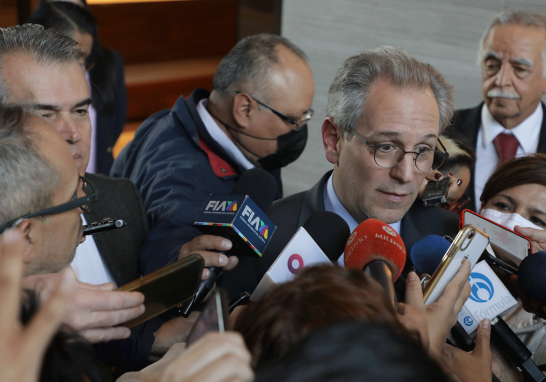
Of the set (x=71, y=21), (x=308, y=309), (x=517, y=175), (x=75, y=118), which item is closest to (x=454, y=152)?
(x=517, y=175)

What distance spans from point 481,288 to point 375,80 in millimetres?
637

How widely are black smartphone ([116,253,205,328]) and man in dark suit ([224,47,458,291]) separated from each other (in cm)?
46

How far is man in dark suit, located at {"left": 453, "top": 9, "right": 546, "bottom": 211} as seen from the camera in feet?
9.02

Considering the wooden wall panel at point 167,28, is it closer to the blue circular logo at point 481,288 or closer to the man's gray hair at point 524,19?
the man's gray hair at point 524,19

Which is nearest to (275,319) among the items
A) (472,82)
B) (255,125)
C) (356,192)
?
(356,192)

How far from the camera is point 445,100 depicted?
1604 millimetres

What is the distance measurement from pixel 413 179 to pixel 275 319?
915mm

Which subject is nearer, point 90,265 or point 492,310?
point 492,310

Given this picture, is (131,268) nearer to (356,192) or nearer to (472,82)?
(356,192)

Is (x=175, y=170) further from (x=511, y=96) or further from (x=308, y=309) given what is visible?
(x=511, y=96)

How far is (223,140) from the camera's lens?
91.2 inches

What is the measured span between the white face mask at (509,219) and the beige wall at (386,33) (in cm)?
195

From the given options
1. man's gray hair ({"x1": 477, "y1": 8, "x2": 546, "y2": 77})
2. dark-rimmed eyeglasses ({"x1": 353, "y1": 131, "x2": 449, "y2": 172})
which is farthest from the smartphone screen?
man's gray hair ({"x1": 477, "y1": 8, "x2": 546, "y2": 77})

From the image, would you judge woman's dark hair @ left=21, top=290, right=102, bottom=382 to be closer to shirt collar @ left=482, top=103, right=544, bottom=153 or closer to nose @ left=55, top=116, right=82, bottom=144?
nose @ left=55, top=116, right=82, bottom=144
